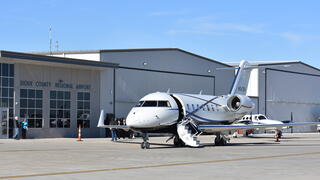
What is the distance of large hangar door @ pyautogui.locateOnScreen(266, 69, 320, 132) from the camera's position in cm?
6738

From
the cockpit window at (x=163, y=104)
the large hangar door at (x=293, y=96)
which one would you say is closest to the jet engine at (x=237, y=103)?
the cockpit window at (x=163, y=104)

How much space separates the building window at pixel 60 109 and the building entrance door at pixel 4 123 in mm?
3942

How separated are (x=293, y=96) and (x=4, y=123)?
140ft

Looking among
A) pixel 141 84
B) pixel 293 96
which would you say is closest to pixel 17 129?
pixel 141 84

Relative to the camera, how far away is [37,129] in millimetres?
42125

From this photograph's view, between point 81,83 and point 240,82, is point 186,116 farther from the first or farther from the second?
point 81,83

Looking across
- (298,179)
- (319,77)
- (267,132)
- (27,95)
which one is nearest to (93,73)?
(27,95)

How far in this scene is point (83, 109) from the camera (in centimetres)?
4562

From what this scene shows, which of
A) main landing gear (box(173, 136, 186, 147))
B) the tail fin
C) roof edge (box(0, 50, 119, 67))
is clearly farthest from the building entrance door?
the tail fin

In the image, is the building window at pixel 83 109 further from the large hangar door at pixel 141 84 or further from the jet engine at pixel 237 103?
the jet engine at pixel 237 103

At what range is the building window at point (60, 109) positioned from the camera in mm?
43250

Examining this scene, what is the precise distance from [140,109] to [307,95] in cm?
5051

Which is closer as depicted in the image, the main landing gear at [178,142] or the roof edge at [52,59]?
the main landing gear at [178,142]

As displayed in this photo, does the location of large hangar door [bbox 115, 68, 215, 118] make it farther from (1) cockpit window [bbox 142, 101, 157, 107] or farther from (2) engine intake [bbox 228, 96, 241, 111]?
(1) cockpit window [bbox 142, 101, 157, 107]
